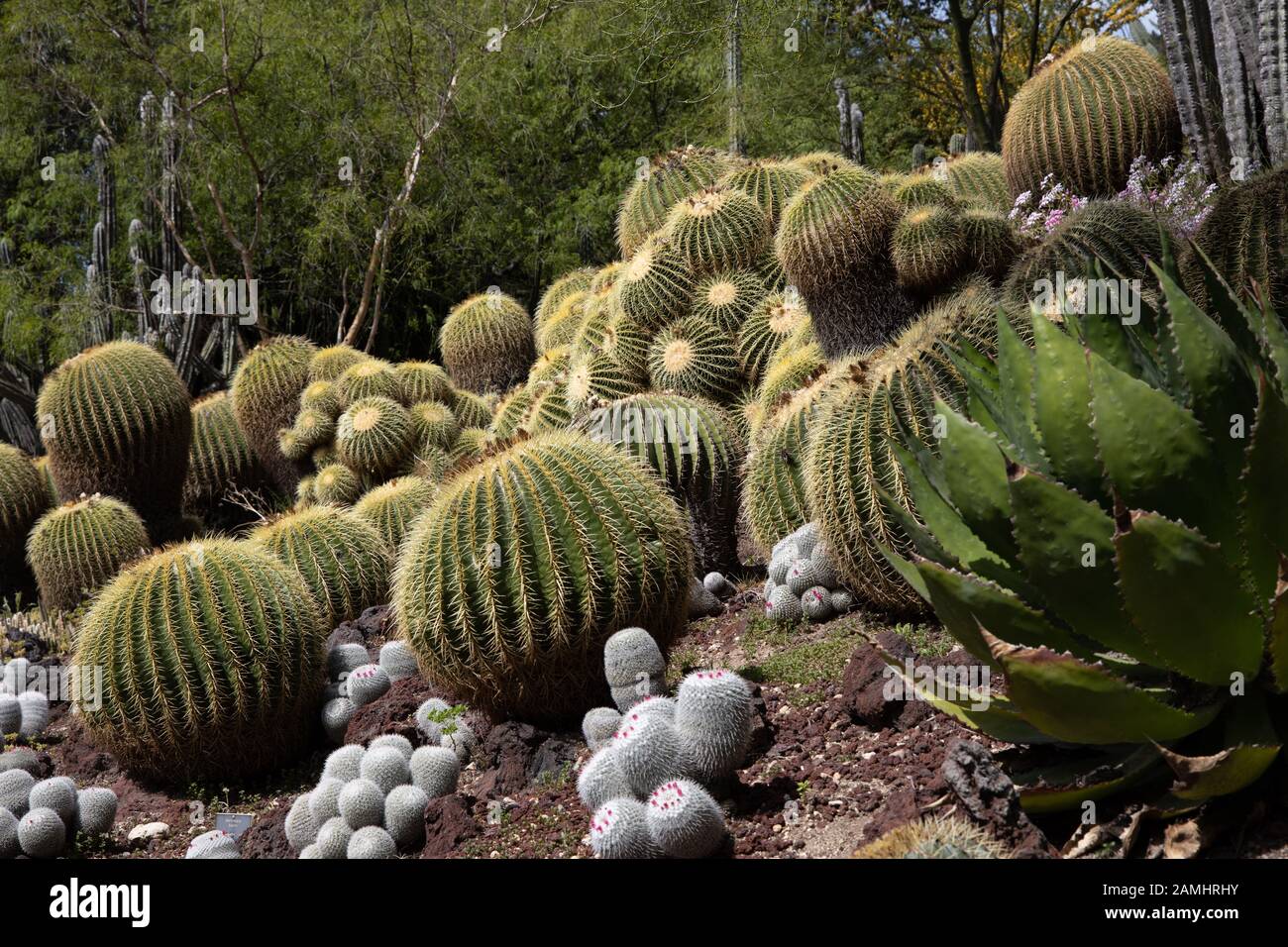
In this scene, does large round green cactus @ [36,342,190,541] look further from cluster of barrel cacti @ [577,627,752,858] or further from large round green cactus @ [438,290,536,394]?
cluster of barrel cacti @ [577,627,752,858]

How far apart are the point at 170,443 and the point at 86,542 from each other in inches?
66.1

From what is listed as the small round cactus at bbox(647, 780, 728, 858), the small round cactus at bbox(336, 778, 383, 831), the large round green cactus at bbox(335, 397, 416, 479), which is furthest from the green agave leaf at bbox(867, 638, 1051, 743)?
the large round green cactus at bbox(335, 397, 416, 479)

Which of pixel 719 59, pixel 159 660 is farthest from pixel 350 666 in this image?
pixel 719 59

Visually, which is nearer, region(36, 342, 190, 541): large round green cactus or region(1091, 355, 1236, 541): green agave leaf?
region(1091, 355, 1236, 541): green agave leaf

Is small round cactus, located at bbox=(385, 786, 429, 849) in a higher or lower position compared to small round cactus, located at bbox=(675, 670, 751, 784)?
lower

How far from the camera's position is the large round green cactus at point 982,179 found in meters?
9.11

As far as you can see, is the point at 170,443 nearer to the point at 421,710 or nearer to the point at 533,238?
the point at 421,710

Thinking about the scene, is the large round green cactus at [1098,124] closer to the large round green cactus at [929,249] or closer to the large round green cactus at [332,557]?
the large round green cactus at [929,249]

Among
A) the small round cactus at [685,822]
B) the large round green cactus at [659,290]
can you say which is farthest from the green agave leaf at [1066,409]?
the large round green cactus at [659,290]

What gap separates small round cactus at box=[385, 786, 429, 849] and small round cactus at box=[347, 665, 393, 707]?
1.39 meters

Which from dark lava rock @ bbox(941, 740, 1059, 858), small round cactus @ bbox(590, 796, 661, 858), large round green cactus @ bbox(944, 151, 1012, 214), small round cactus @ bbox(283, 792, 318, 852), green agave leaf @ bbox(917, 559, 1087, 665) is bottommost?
small round cactus @ bbox(283, 792, 318, 852)

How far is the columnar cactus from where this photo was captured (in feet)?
37.3

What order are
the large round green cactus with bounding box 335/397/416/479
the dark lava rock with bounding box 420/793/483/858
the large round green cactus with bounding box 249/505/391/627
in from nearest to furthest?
the dark lava rock with bounding box 420/793/483/858, the large round green cactus with bounding box 249/505/391/627, the large round green cactus with bounding box 335/397/416/479

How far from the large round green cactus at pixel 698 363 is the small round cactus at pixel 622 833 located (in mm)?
4287
